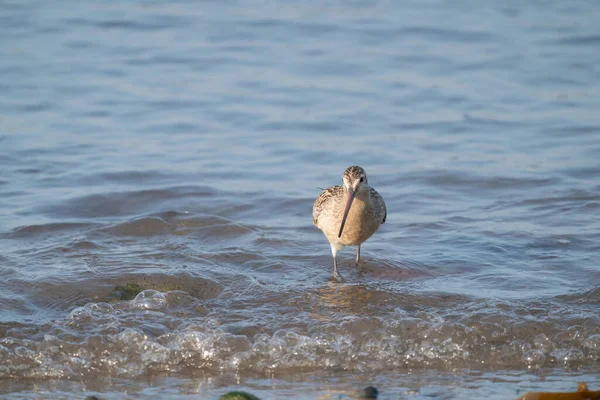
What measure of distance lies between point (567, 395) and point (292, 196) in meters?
6.09

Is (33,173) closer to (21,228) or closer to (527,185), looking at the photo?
(21,228)

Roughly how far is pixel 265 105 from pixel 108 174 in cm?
380

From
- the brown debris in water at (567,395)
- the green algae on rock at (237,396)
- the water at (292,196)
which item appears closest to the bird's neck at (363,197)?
the water at (292,196)

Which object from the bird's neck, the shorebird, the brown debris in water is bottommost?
the brown debris in water

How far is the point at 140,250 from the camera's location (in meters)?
9.22

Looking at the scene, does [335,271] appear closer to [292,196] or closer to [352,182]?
[352,182]

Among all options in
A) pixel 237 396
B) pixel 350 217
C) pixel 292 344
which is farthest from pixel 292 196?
pixel 237 396

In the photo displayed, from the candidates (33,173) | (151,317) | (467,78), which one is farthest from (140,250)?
(467,78)

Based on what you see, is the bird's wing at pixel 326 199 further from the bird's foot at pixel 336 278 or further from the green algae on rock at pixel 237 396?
the green algae on rock at pixel 237 396

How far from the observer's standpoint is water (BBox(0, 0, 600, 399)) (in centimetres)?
660

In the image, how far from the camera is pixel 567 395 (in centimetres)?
569

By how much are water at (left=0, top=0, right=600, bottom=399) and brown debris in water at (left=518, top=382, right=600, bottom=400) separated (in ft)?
0.82

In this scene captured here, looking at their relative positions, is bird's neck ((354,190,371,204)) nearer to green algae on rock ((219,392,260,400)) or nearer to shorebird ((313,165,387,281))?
shorebird ((313,165,387,281))

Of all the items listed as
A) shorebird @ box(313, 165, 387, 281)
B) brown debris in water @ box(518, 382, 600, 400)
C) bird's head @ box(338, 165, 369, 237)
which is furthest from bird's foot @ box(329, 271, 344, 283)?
brown debris in water @ box(518, 382, 600, 400)
